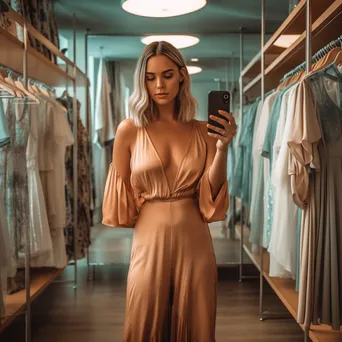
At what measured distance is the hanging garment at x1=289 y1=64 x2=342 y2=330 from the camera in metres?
2.03

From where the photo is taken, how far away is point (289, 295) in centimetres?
275

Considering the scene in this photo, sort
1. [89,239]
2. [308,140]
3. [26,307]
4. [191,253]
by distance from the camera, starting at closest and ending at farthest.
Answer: [191,253]
[308,140]
[26,307]
[89,239]

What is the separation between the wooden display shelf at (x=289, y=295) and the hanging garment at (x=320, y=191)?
80 millimetres

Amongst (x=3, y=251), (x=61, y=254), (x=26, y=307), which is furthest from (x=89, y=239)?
(x=3, y=251)

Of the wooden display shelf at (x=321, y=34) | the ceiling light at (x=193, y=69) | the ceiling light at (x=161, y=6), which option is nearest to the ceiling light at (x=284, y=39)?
the wooden display shelf at (x=321, y=34)

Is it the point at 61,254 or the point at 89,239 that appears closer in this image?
the point at 61,254

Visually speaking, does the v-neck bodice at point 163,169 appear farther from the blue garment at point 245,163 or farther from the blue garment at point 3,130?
the blue garment at point 245,163

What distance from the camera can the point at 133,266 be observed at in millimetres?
1673

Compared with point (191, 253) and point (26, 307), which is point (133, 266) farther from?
point (26, 307)

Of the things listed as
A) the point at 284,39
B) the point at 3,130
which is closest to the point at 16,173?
the point at 3,130

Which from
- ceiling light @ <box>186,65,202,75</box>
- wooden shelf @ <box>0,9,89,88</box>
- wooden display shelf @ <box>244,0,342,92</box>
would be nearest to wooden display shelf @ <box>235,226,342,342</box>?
wooden display shelf @ <box>244,0,342,92</box>

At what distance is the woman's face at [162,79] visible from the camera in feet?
5.47

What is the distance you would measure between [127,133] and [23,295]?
152 centimetres

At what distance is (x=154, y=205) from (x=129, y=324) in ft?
1.29
